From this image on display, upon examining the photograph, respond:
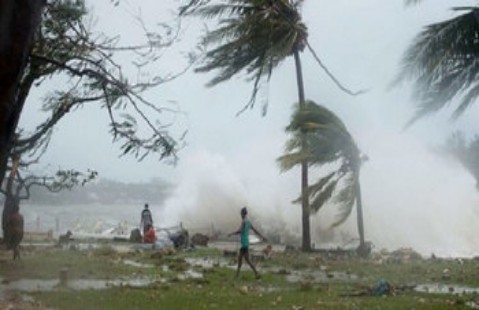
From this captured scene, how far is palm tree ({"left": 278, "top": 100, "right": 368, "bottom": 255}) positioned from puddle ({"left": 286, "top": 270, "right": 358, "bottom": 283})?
6066 mm

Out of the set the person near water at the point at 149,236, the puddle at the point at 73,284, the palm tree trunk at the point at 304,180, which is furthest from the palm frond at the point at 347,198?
the puddle at the point at 73,284

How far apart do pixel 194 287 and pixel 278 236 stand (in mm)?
24214

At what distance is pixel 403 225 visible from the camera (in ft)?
121

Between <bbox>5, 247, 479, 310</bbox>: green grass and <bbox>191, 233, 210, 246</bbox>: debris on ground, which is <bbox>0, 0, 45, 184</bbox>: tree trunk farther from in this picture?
<bbox>191, 233, 210, 246</bbox>: debris on ground

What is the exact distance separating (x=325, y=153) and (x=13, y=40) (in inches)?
839

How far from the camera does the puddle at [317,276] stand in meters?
16.1

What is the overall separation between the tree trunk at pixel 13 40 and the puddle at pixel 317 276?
42.5 ft

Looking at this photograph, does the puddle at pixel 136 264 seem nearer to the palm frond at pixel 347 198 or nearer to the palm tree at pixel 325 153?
the palm tree at pixel 325 153

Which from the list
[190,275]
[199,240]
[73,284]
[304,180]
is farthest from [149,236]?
[73,284]

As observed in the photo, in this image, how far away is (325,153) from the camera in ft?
78.9

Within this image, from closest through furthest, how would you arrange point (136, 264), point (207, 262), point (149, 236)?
point (136, 264) < point (207, 262) < point (149, 236)

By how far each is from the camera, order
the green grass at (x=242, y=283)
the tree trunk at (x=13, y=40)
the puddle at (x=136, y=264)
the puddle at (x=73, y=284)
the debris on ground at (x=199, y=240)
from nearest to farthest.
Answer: the tree trunk at (x=13, y=40) < the green grass at (x=242, y=283) < the puddle at (x=73, y=284) < the puddle at (x=136, y=264) < the debris on ground at (x=199, y=240)

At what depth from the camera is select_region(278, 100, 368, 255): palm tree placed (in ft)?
78.1

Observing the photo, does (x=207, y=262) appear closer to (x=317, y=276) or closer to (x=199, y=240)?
(x=317, y=276)
